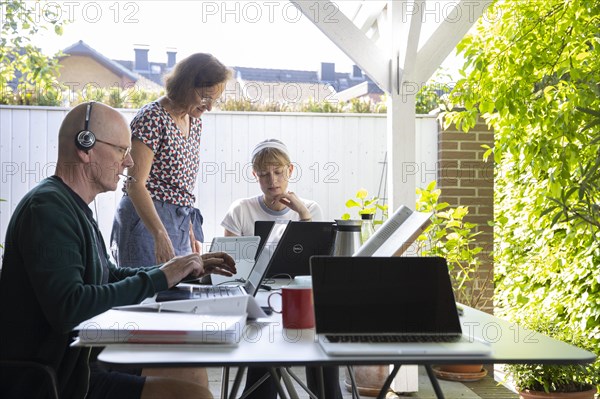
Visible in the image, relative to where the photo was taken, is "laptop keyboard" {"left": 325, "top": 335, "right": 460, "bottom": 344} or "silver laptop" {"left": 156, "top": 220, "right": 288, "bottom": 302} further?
"silver laptop" {"left": 156, "top": 220, "right": 288, "bottom": 302}

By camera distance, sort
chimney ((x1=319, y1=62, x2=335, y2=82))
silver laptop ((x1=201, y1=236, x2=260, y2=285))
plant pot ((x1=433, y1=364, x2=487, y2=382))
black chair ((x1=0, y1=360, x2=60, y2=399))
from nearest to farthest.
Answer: black chair ((x1=0, y1=360, x2=60, y2=399)), silver laptop ((x1=201, y1=236, x2=260, y2=285)), plant pot ((x1=433, y1=364, x2=487, y2=382)), chimney ((x1=319, y1=62, x2=335, y2=82))

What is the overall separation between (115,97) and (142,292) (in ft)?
12.1

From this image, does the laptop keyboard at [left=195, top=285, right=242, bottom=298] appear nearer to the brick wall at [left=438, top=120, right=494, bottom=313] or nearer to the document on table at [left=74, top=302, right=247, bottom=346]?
the document on table at [left=74, top=302, right=247, bottom=346]

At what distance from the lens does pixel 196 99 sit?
3053 mm

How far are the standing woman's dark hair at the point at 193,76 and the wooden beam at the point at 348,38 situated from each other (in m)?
0.56

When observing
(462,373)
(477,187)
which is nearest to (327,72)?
(477,187)

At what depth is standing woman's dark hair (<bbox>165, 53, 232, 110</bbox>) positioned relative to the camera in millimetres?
3033

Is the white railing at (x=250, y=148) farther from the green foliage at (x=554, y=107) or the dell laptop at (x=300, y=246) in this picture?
the dell laptop at (x=300, y=246)

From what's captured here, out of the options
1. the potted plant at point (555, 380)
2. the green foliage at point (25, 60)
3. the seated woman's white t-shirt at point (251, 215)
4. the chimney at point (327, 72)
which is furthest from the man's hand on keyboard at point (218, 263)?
the chimney at point (327, 72)

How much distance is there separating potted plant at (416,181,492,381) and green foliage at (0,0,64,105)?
2824mm

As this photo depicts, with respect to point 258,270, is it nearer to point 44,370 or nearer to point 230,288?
point 230,288

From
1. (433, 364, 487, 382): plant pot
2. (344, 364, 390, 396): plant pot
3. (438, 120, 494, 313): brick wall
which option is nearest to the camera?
(344, 364, 390, 396): plant pot

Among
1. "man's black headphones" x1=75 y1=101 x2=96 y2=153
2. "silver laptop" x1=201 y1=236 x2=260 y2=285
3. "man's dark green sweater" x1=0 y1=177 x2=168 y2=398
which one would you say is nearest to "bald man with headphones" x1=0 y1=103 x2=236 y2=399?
"man's dark green sweater" x1=0 y1=177 x2=168 y2=398

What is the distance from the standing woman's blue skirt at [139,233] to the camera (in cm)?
304
